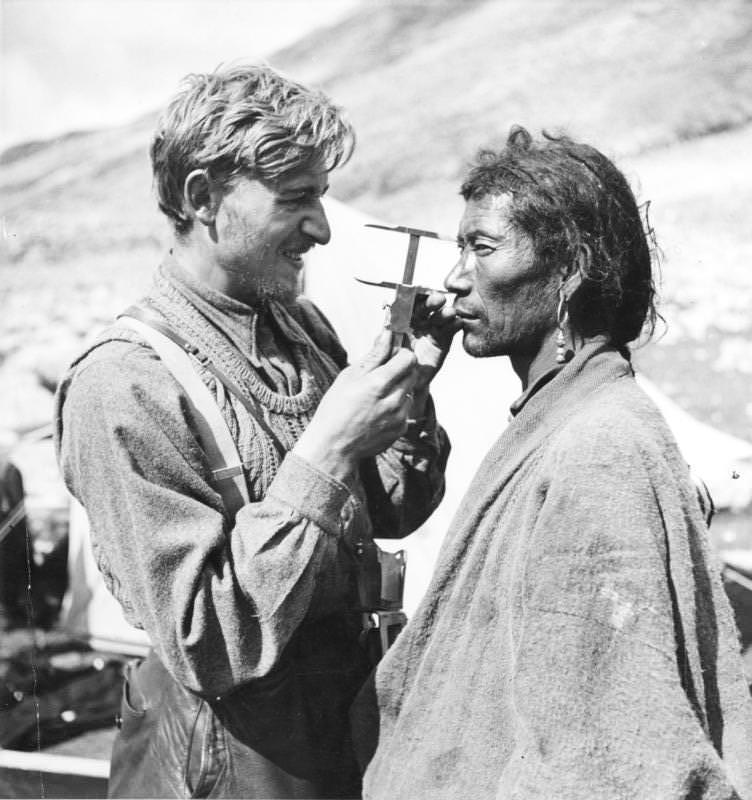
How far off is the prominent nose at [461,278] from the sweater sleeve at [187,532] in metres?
0.38

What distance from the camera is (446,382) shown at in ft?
9.64

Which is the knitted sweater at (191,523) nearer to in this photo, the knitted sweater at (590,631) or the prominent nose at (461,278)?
the knitted sweater at (590,631)

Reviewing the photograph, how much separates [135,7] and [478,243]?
223cm

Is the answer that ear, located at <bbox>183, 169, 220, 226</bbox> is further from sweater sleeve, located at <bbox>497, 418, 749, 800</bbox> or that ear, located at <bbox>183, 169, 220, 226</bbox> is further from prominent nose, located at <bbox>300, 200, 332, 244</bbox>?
sweater sleeve, located at <bbox>497, 418, 749, 800</bbox>

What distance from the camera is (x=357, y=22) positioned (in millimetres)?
3365

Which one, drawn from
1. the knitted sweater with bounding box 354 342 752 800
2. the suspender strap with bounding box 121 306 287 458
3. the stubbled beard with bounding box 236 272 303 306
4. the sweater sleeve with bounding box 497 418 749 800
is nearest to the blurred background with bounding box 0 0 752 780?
the stubbled beard with bounding box 236 272 303 306

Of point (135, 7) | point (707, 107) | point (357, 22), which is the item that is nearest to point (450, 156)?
point (357, 22)

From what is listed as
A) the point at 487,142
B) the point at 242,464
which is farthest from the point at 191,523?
the point at 487,142

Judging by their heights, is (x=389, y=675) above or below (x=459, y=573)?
below

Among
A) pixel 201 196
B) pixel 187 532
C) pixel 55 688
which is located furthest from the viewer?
pixel 55 688

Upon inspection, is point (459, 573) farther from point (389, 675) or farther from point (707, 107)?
point (707, 107)

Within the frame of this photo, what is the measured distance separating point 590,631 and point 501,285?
574mm

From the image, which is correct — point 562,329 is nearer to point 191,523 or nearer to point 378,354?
point 378,354

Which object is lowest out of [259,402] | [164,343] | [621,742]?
[621,742]
